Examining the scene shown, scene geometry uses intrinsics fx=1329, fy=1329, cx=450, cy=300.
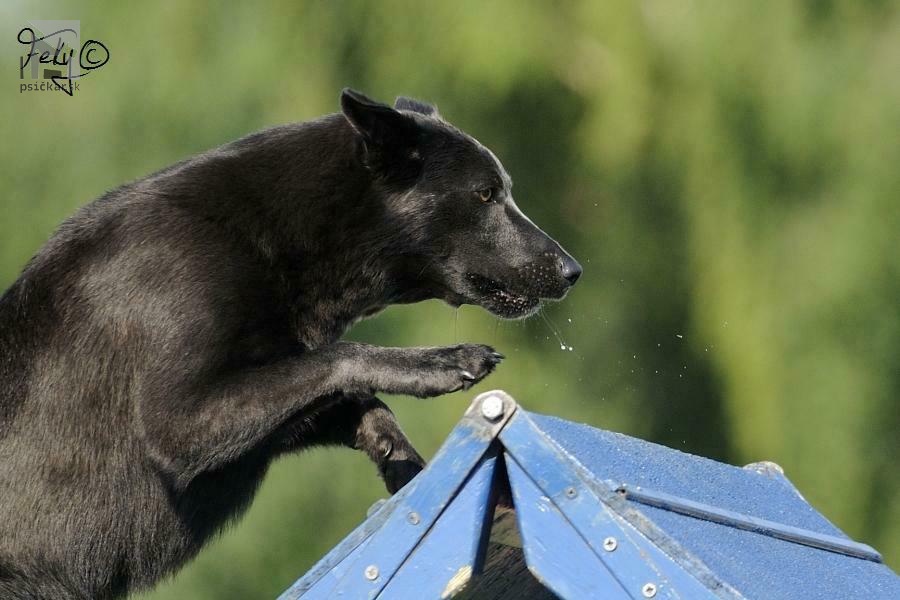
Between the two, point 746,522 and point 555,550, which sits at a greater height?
point 555,550

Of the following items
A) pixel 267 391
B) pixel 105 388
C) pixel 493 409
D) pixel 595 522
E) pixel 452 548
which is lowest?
pixel 105 388

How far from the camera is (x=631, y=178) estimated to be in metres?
7.25

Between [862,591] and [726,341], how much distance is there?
3771 millimetres

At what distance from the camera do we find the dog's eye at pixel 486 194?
12.8 ft

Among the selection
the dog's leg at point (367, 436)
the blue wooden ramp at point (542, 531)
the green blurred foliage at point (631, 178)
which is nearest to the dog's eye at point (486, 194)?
the dog's leg at point (367, 436)

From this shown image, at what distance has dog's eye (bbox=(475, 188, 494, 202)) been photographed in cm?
390

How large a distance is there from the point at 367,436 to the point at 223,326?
60cm

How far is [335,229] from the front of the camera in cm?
373

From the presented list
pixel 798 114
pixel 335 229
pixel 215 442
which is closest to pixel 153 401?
pixel 215 442

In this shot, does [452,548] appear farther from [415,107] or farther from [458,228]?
[415,107]

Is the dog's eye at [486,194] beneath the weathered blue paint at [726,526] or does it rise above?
above

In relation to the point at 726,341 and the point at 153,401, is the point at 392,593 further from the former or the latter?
the point at 726,341

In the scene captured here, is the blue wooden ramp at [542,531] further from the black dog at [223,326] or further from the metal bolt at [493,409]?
the black dog at [223,326]

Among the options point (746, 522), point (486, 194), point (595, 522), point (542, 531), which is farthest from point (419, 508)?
point (486, 194)
